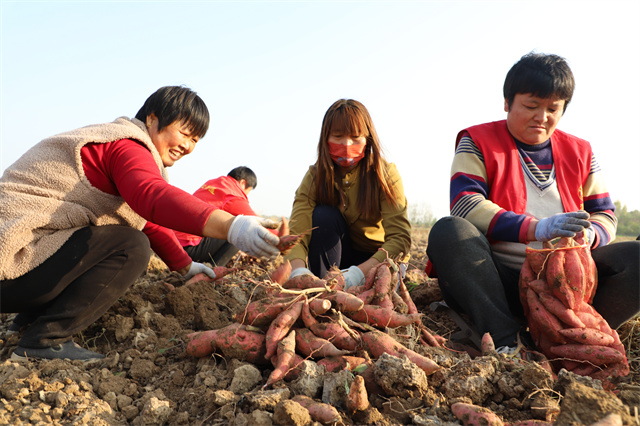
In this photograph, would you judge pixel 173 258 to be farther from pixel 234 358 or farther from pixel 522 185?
pixel 522 185

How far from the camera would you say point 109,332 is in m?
2.74

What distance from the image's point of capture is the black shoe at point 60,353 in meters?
2.35

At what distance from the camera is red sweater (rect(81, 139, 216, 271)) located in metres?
2.11

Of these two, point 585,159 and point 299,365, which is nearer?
point 299,365

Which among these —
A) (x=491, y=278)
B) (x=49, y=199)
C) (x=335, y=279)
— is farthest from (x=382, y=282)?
(x=49, y=199)

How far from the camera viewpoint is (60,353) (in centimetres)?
238

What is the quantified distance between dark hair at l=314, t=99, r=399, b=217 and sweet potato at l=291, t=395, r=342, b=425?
1.69 metres

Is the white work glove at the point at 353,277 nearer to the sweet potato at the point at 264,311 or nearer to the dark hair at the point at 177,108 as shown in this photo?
the sweet potato at the point at 264,311

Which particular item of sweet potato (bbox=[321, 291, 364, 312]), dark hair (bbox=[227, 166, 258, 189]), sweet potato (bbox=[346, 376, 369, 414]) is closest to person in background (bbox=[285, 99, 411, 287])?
sweet potato (bbox=[321, 291, 364, 312])

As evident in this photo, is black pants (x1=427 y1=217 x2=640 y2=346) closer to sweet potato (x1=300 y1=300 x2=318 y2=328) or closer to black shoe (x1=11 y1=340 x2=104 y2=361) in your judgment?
sweet potato (x1=300 y1=300 x2=318 y2=328)

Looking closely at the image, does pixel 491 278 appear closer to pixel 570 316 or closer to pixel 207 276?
pixel 570 316

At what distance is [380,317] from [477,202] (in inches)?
36.1

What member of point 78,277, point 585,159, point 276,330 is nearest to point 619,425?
point 276,330

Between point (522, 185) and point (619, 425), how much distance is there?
5.49 feet
